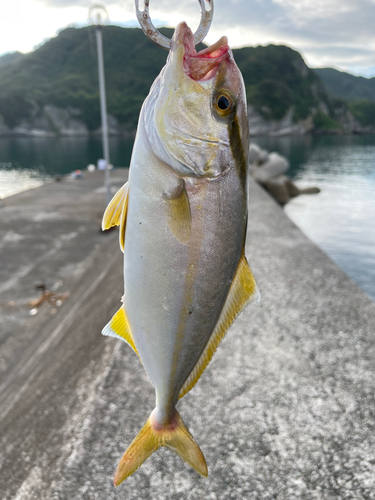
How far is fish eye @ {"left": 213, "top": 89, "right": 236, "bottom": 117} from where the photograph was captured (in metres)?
1.35

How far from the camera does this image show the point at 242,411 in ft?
9.30

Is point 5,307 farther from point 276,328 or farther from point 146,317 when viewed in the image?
point 146,317

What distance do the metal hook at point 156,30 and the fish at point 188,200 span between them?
8 cm

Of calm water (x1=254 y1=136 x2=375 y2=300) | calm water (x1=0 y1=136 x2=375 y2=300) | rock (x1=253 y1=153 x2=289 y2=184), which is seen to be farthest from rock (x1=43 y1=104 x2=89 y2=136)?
rock (x1=253 y1=153 x2=289 y2=184)

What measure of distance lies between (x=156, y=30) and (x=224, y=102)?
0.39 meters

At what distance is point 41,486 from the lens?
7.88 feet

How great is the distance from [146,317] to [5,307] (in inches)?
280

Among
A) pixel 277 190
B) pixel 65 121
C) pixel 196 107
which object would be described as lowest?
pixel 277 190

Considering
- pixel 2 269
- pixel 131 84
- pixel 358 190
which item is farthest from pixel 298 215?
pixel 131 84

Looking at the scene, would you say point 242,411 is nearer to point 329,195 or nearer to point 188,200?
point 188,200

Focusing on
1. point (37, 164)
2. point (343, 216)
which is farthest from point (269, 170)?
point (37, 164)

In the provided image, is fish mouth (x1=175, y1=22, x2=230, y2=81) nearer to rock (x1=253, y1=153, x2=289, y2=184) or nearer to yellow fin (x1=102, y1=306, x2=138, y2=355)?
yellow fin (x1=102, y1=306, x2=138, y2=355)

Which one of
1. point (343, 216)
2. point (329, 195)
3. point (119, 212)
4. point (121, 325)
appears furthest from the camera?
point (329, 195)

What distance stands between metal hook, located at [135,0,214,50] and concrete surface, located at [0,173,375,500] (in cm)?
259
